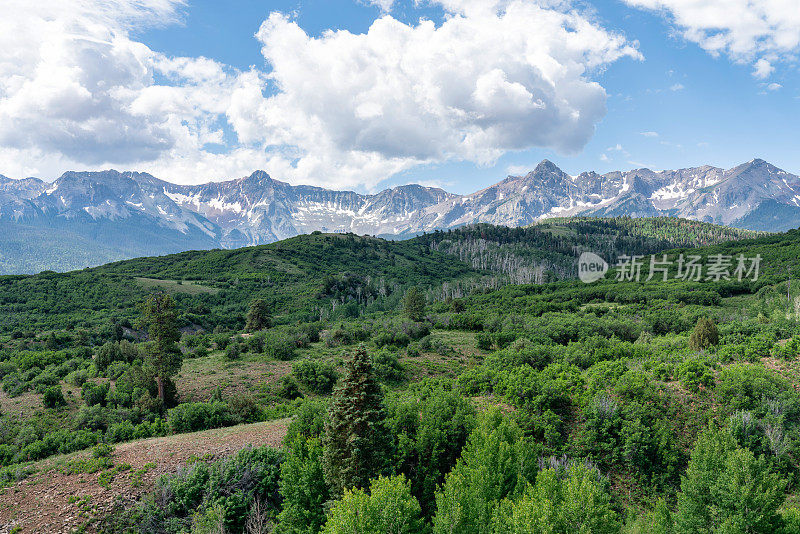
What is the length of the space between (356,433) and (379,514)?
5.01 m

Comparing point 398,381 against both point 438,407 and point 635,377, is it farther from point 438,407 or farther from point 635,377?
point 635,377

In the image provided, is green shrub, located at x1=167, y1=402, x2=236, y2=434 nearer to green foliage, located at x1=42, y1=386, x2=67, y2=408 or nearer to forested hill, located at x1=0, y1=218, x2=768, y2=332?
green foliage, located at x1=42, y1=386, x2=67, y2=408

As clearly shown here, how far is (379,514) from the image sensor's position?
15578 millimetres

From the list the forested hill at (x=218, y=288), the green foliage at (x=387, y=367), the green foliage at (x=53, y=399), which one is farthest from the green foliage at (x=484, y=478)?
the forested hill at (x=218, y=288)

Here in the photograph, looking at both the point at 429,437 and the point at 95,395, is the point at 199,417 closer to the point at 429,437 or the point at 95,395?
the point at 95,395

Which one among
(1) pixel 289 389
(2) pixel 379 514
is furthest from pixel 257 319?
(2) pixel 379 514

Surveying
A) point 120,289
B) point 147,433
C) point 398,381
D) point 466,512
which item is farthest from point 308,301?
point 466,512

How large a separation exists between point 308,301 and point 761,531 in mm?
119540

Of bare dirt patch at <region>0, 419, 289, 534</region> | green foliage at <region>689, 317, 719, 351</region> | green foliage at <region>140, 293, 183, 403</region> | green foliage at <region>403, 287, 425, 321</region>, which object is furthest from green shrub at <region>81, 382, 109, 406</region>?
green foliage at <region>689, 317, 719, 351</region>

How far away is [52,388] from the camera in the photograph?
34.6m

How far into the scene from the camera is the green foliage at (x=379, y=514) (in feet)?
49.5

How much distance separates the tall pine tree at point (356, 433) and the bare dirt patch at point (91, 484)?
739cm

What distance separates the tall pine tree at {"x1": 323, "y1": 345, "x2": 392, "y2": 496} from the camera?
65.0 feet

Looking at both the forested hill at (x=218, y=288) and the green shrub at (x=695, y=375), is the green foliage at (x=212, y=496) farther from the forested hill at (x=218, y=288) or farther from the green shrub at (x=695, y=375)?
the forested hill at (x=218, y=288)
